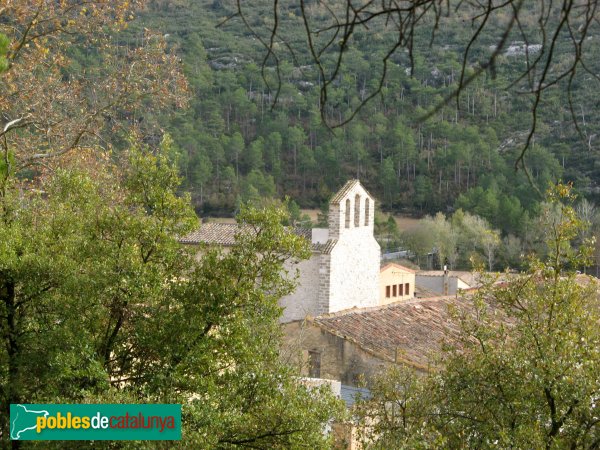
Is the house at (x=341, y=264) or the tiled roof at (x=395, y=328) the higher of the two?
the house at (x=341, y=264)

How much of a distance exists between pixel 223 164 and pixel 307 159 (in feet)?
17.3

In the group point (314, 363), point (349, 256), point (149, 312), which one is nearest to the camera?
point (149, 312)

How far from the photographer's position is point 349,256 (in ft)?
87.1

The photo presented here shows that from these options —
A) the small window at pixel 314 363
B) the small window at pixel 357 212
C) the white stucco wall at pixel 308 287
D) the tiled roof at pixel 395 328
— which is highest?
the small window at pixel 357 212

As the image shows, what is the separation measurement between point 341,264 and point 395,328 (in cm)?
777

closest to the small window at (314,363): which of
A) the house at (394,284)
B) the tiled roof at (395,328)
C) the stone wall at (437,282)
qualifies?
the tiled roof at (395,328)

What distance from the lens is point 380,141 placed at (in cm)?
6331

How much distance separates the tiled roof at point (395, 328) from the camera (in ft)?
55.1

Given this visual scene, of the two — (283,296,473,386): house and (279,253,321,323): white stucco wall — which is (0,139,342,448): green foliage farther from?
(279,253,321,323): white stucco wall

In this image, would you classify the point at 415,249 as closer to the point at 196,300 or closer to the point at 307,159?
the point at 307,159

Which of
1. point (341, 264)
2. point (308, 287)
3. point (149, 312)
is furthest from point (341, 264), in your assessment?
point (149, 312)

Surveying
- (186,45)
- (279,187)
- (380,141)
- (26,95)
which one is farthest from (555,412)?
(186,45)

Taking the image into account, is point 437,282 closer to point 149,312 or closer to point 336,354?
point 336,354

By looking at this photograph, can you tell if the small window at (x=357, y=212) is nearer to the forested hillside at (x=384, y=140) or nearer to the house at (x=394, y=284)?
the house at (x=394, y=284)
